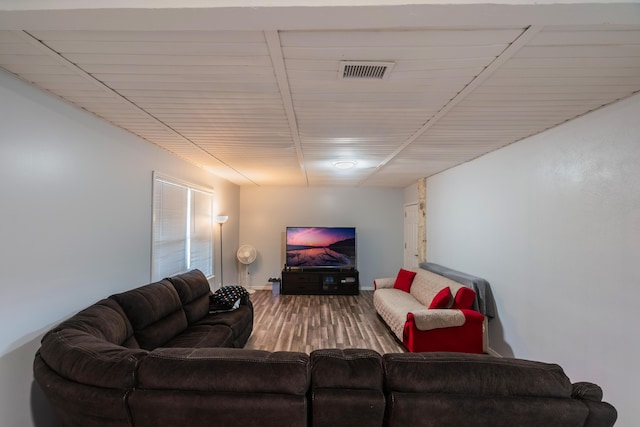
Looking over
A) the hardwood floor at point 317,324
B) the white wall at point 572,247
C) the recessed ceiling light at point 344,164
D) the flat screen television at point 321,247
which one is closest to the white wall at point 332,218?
the flat screen television at point 321,247

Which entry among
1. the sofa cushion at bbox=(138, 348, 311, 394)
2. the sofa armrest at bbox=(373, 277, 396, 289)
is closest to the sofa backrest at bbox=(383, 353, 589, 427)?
the sofa cushion at bbox=(138, 348, 311, 394)

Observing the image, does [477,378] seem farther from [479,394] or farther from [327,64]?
[327,64]

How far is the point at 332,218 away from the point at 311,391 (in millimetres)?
5253

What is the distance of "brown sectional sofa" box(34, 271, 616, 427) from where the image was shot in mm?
1078

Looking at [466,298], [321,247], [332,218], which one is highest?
[332,218]

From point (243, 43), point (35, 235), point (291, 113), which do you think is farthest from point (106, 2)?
point (35, 235)

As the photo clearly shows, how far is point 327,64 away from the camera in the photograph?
1408 mm

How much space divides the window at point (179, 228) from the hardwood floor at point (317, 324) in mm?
1342

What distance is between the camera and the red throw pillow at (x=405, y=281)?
4508mm

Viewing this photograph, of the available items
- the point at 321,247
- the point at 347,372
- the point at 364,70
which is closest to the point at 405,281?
the point at 321,247

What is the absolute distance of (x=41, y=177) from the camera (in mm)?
1729

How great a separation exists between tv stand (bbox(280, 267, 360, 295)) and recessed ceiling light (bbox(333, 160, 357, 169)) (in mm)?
2749

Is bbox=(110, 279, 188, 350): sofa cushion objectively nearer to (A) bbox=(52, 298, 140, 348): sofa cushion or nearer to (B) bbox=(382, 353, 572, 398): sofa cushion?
(A) bbox=(52, 298, 140, 348): sofa cushion

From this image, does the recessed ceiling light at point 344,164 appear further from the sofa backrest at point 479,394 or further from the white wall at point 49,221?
the sofa backrest at point 479,394
